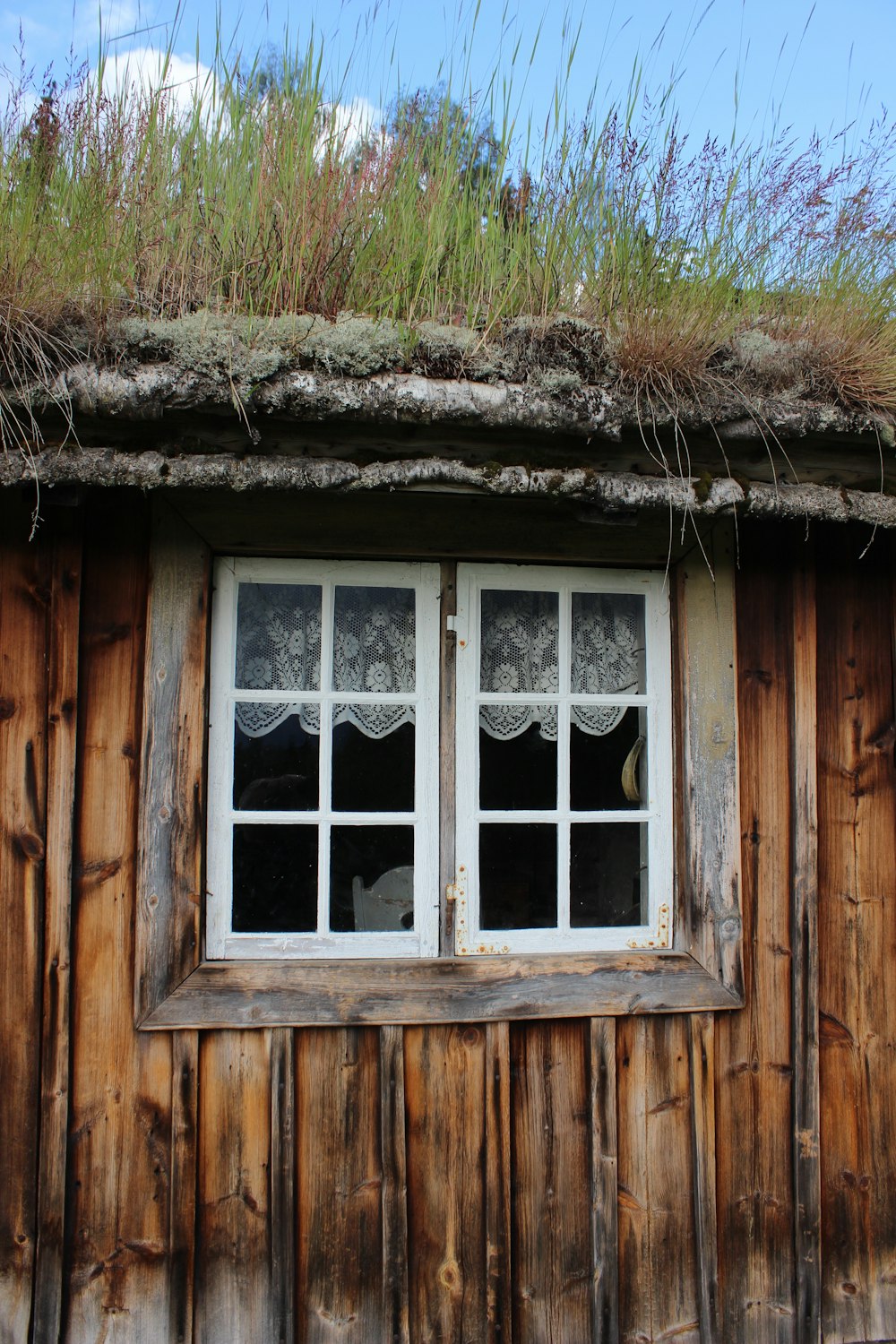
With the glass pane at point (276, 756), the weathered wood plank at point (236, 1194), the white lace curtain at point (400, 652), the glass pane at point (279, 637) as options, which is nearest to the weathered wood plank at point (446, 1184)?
the weathered wood plank at point (236, 1194)

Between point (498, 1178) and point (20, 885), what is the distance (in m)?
1.50

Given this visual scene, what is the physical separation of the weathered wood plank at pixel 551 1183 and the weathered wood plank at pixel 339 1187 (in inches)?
15.4

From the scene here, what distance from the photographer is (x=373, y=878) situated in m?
2.52

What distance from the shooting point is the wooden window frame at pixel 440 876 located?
2.34 metres

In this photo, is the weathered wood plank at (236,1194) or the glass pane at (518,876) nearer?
the weathered wood plank at (236,1194)

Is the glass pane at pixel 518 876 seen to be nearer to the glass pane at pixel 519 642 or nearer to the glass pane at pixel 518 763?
the glass pane at pixel 518 763

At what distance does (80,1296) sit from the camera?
2.26m

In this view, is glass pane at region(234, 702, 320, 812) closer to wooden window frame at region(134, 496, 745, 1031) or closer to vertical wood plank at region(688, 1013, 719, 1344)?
wooden window frame at region(134, 496, 745, 1031)

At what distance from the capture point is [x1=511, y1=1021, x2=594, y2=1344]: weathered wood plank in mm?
2422

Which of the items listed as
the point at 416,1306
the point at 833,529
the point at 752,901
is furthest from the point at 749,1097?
A: the point at 833,529

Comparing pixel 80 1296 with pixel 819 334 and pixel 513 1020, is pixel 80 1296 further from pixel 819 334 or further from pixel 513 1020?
pixel 819 334

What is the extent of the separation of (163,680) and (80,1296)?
160 cm

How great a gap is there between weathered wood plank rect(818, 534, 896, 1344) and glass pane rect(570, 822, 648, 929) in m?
0.55

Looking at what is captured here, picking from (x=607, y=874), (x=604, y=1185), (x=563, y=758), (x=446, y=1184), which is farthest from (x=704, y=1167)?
(x=563, y=758)
